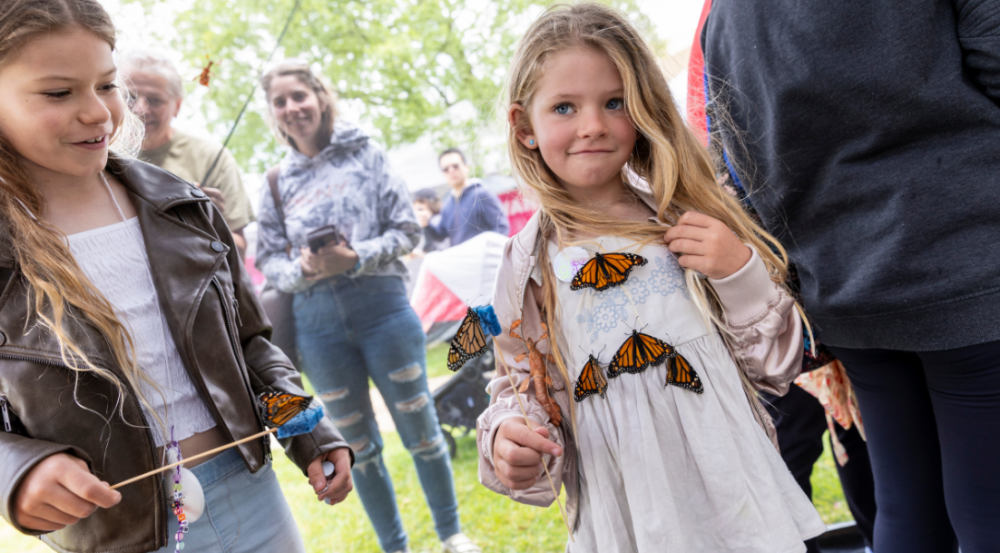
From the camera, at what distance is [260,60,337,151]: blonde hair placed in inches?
104

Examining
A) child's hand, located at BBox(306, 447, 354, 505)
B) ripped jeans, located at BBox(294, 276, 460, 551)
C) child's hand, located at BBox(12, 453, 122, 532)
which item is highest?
child's hand, located at BBox(12, 453, 122, 532)

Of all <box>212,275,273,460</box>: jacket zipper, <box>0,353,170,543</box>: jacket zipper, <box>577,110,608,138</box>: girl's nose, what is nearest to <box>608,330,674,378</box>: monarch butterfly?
<box>577,110,608,138</box>: girl's nose

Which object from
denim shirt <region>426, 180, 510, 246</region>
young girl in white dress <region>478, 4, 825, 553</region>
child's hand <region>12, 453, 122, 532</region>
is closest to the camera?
child's hand <region>12, 453, 122, 532</region>

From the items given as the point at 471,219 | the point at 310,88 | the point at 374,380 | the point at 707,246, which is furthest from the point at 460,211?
the point at 707,246

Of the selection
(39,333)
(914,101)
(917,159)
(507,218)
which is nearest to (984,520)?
(917,159)

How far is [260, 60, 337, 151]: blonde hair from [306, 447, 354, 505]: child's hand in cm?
176

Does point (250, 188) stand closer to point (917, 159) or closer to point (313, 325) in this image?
point (313, 325)

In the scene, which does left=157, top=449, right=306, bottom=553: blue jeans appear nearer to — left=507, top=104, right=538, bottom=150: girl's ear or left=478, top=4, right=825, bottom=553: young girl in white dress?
left=478, top=4, right=825, bottom=553: young girl in white dress

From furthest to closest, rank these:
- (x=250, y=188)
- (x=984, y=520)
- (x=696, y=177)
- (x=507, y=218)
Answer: (x=507, y=218), (x=250, y=188), (x=696, y=177), (x=984, y=520)

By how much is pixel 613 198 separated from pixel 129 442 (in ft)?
3.39

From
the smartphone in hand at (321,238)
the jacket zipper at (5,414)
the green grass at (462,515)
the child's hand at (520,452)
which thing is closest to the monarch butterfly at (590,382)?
the child's hand at (520,452)

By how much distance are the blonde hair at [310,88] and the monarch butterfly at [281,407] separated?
1775 mm

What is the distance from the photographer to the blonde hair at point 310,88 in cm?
263

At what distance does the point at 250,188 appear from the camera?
9.75 ft
